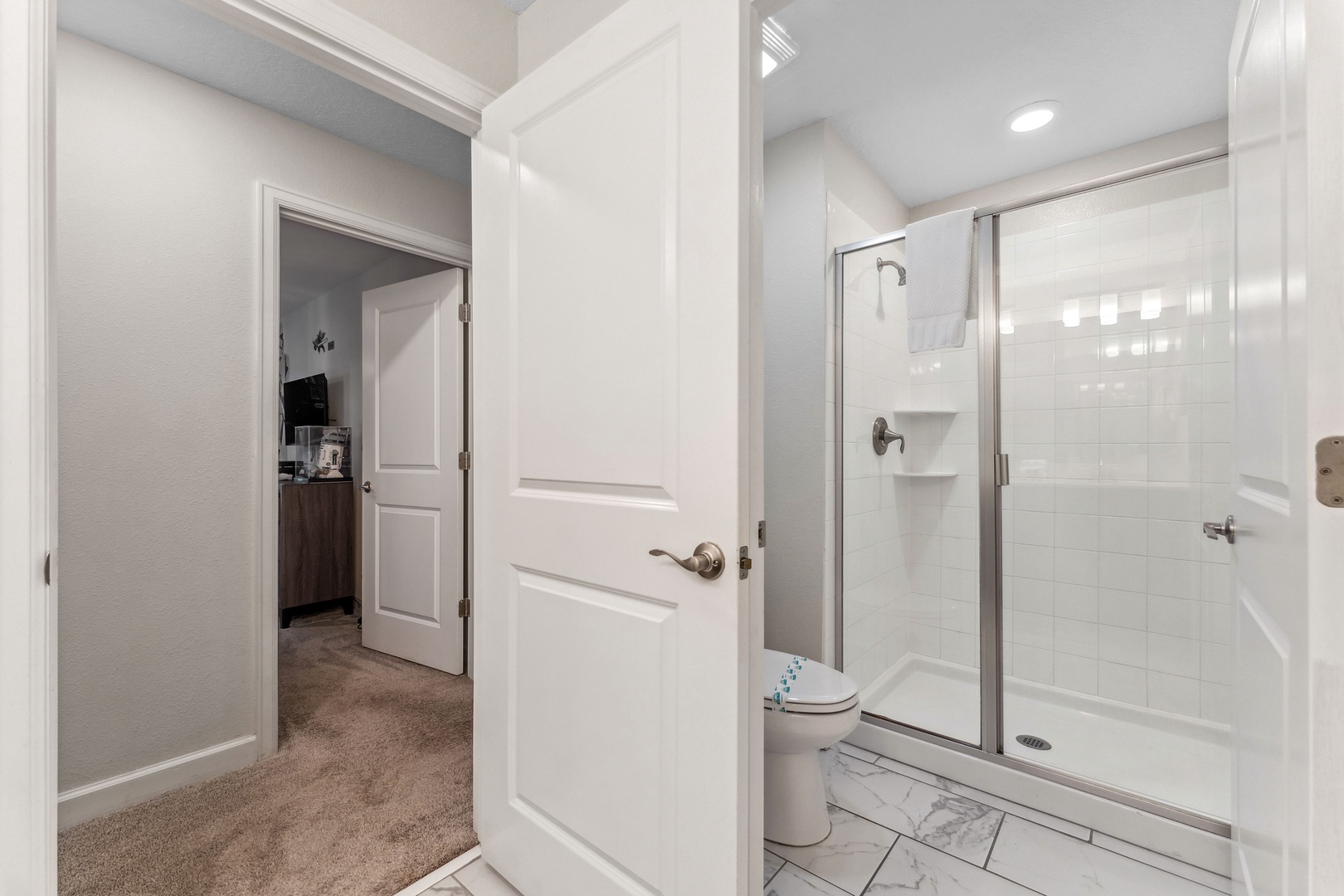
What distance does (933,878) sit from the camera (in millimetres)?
1462

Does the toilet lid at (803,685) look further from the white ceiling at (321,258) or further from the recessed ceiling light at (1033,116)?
the white ceiling at (321,258)

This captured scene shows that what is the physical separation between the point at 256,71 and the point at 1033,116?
9.23 ft

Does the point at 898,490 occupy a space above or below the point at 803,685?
above

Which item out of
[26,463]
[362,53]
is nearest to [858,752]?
[26,463]

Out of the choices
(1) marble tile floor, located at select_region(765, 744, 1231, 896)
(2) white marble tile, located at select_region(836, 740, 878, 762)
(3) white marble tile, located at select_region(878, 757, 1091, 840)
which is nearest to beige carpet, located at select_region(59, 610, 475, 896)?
(1) marble tile floor, located at select_region(765, 744, 1231, 896)

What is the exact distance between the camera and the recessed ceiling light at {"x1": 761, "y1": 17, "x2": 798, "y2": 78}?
5.74 ft

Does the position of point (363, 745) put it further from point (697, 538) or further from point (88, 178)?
point (88, 178)

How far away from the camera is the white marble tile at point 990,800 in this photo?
1668 mm

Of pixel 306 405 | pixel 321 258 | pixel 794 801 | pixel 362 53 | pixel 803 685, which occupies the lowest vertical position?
pixel 794 801

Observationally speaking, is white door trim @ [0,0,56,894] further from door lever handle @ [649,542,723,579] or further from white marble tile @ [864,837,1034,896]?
white marble tile @ [864,837,1034,896]

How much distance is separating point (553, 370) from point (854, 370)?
4.85 feet

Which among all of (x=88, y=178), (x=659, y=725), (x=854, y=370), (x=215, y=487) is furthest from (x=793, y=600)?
(x=88, y=178)

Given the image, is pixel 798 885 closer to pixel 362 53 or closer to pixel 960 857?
pixel 960 857

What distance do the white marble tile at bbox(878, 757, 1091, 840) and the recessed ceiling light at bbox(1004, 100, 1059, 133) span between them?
2448 millimetres
